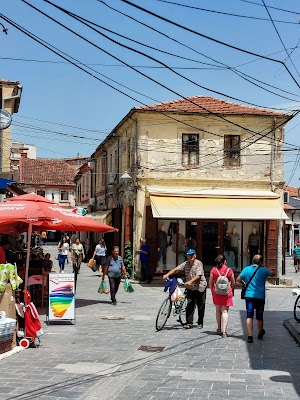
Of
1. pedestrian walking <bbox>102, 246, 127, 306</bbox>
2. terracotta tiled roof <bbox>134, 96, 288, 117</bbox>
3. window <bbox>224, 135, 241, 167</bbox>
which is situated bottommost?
pedestrian walking <bbox>102, 246, 127, 306</bbox>

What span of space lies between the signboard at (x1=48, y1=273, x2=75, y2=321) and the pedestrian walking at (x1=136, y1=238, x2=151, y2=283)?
→ 10338 millimetres

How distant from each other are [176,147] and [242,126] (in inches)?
111

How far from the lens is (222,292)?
11.6m

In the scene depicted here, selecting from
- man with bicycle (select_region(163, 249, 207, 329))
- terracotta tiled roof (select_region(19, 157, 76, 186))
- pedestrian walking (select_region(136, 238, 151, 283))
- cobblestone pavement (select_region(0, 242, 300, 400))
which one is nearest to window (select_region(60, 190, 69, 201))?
terracotta tiled roof (select_region(19, 157, 76, 186))

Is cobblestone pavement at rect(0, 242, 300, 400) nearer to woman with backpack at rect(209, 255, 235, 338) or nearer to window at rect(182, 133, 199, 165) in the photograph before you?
woman with backpack at rect(209, 255, 235, 338)

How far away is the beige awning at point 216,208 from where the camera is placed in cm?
2261

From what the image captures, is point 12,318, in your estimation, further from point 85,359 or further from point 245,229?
point 245,229

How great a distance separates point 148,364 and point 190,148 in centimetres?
1642

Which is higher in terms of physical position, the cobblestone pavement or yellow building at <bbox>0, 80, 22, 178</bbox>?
yellow building at <bbox>0, 80, 22, 178</bbox>

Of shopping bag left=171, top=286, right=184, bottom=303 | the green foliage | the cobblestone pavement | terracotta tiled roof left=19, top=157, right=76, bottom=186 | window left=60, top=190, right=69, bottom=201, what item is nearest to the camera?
the cobblestone pavement

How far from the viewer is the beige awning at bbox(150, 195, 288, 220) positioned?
74.2ft

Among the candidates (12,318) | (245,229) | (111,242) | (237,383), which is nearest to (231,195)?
(245,229)

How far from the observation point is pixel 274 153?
2458 centimetres

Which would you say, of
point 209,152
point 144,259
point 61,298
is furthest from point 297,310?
point 209,152
